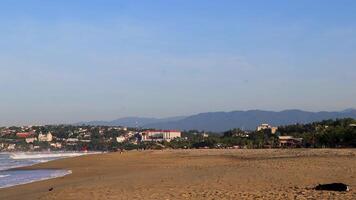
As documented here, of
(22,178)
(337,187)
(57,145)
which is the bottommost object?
(22,178)

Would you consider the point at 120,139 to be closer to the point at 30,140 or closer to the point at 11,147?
the point at 30,140

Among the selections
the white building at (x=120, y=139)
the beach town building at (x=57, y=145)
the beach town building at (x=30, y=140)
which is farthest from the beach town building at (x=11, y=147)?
the white building at (x=120, y=139)

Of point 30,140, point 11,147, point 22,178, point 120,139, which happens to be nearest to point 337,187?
point 22,178

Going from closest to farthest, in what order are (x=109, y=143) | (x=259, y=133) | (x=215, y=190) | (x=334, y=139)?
(x=215, y=190) → (x=334, y=139) → (x=259, y=133) → (x=109, y=143)

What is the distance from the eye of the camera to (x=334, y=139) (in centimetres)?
7631

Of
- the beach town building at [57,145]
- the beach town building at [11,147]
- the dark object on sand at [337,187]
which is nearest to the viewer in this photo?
the dark object on sand at [337,187]

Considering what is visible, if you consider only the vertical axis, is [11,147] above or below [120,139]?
below

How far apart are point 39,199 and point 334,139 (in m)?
63.8

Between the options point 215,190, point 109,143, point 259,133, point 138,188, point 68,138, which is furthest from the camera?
point 68,138

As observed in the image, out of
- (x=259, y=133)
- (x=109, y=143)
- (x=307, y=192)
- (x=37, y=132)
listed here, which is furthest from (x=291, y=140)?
(x=37, y=132)

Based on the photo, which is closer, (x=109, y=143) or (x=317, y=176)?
(x=317, y=176)

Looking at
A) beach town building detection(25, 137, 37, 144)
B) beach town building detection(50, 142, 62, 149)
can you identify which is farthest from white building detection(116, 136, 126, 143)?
beach town building detection(25, 137, 37, 144)

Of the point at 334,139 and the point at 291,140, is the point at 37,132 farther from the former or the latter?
the point at 334,139

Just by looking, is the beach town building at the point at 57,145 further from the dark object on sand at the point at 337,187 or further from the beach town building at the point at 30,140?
the dark object on sand at the point at 337,187
